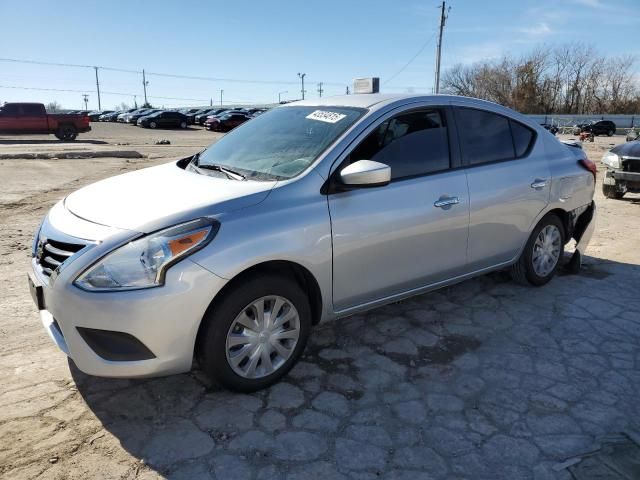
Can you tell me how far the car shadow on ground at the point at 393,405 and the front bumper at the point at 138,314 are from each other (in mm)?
372

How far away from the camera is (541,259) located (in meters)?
4.69

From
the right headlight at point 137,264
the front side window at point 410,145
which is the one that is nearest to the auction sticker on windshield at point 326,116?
the front side window at point 410,145

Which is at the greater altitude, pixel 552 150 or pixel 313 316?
pixel 552 150

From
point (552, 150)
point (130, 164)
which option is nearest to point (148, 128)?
point (130, 164)

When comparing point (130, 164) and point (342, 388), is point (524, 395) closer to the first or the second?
point (342, 388)

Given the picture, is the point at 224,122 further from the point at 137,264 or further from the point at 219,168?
the point at 137,264

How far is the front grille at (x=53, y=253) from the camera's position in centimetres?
272

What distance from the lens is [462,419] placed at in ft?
9.25

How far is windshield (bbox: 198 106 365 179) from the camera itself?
3273 mm

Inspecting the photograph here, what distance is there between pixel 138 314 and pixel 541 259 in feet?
11.9

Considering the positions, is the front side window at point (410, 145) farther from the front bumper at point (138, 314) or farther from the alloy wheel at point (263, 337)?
the front bumper at point (138, 314)

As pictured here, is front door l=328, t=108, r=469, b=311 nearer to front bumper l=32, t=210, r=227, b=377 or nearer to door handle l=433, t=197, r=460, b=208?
door handle l=433, t=197, r=460, b=208

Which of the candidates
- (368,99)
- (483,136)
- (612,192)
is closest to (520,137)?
(483,136)

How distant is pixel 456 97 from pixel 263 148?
5.19 feet
